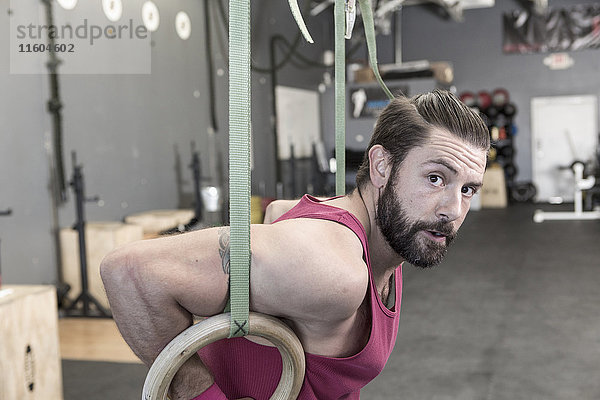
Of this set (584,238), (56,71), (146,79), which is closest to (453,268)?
(584,238)

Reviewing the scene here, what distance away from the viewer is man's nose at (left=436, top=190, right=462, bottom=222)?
0.73 m

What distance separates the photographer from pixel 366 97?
9.74 m

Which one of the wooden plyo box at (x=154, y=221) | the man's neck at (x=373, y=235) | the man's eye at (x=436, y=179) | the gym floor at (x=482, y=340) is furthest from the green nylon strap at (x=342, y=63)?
the wooden plyo box at (x=154, y=221)

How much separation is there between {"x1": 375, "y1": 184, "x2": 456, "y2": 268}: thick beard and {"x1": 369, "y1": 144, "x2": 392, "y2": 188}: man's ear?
0.01 m

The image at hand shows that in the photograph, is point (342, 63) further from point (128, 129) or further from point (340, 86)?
point (128, 129)

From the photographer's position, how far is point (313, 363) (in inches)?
28.9

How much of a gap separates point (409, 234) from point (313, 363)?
0.65 feet

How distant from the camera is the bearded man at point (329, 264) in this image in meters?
0.61

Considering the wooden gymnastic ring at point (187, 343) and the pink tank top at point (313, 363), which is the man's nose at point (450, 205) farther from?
the wooden gymnastic ring at point (187, 343)

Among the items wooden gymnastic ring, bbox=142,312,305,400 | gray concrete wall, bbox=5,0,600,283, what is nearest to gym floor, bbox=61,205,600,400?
gray concrete wall, bbox=5,0,600,283

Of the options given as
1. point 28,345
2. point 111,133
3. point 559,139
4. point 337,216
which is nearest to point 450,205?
point 337,216

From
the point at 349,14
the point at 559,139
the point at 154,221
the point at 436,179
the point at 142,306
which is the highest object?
the point at 349,14

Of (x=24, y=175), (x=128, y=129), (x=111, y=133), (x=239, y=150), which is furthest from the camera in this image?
(x=128, y=129)

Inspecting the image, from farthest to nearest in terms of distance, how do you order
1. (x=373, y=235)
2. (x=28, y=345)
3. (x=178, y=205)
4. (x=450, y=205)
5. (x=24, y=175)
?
(x=178, y=205) < (x=24, y=175) < (x=28, y=345) < (x=373, y=235) < (x=450, y=205)
